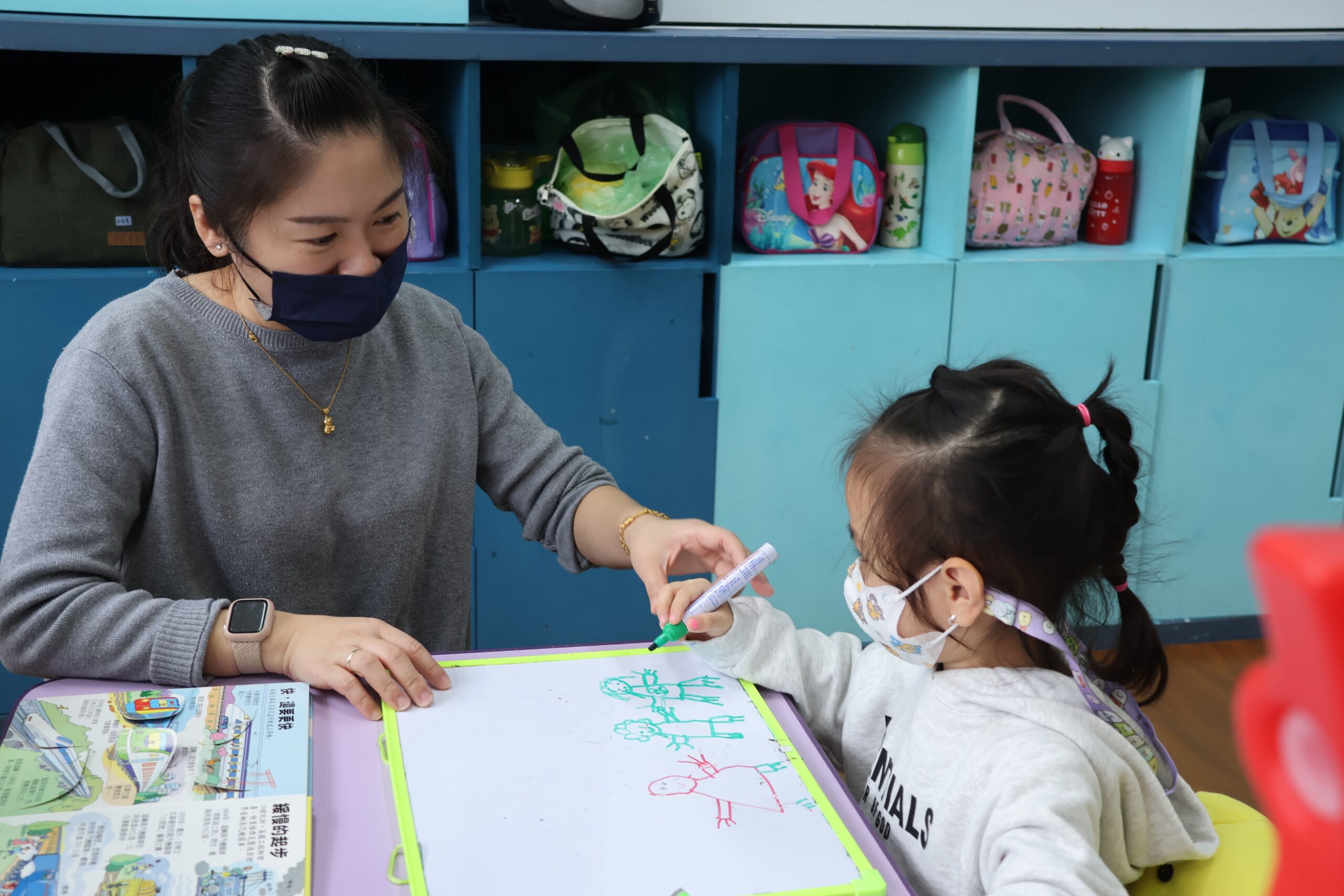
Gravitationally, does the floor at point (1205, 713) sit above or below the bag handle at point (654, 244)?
below

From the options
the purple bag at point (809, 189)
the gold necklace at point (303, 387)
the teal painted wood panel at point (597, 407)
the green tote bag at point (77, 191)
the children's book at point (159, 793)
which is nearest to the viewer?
the children's book at point (159, 793)

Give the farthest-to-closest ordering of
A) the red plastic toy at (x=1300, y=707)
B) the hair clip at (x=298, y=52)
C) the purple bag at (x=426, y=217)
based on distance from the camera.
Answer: the purple bag at (x=426, y=217) < the hair clip at (x=298, y=52) < the red plastic toy at (x=1300, y=707)

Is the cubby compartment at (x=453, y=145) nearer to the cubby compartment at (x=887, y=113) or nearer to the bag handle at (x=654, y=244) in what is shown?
the bag handle at (x=654, y=244)

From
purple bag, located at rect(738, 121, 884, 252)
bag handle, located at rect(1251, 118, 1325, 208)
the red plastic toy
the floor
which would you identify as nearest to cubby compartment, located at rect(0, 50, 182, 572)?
purple bag, located at rect(738, 121, 884, 252)

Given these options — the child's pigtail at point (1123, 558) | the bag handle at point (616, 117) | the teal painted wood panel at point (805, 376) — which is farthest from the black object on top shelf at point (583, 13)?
the child's pigtail at point (1123, 558)

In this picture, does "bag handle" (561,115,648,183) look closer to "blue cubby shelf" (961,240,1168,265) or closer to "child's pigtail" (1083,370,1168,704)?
"blue cubby shelf" (961,240,1168,265)

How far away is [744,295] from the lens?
230 centimetres

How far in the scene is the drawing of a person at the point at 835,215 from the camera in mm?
2340

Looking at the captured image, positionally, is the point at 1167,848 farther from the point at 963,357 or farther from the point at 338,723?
the point at 963,357

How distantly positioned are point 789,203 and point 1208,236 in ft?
3.15

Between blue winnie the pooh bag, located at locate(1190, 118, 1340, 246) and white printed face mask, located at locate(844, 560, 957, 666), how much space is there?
1910 mm

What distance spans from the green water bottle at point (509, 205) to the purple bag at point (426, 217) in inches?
3.4

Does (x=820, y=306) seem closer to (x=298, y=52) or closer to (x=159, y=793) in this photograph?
(x=298, y=52)

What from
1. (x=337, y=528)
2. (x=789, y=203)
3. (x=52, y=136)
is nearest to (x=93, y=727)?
(x=337, y=528)
